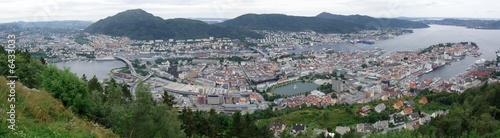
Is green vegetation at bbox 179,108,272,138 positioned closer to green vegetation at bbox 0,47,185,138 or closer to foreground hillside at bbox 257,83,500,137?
green vegetation at bbox 0,47,185,138

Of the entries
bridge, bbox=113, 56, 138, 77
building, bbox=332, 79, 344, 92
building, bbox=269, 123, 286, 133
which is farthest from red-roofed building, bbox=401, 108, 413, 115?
bridge, bbox=113, 56, 138, 77

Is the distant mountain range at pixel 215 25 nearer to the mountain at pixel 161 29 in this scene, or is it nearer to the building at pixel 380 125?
the mountain at pixel 161 29

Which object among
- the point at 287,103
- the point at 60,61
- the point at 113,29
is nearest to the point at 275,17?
the point at 113,29

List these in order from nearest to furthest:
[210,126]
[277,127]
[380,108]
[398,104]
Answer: [210,126], [277,127], [380,108], [398,104]

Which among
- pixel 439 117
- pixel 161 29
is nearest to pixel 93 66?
pixel 161 29

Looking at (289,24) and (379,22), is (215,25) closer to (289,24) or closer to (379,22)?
(289,24)
